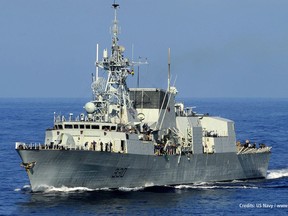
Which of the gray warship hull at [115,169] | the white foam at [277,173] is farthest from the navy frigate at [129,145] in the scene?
the white foam at [277,173]

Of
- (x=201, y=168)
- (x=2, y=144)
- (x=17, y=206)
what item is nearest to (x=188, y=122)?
(x=201, y=168)

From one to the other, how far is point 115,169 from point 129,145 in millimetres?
1916

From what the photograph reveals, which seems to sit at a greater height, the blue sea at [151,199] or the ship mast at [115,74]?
Answer: the ship mast at [115,74]

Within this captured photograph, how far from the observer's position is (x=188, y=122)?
196ft

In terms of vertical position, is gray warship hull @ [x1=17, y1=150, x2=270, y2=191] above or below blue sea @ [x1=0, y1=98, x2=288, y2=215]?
above

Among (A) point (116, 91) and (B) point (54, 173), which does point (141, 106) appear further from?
(B) point (54, 173)

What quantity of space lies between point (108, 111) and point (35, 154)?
8328mm

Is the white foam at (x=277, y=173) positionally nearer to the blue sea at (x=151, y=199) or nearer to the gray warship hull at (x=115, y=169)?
the blue sea at (x=151, y=199)

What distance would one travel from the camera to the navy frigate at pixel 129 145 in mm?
49781

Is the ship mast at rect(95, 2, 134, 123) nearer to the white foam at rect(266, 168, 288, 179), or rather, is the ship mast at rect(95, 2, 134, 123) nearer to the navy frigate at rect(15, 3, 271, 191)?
the navy frigate at rect(15, 3, 271, 191)

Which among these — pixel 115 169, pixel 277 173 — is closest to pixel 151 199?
pixel 115 169

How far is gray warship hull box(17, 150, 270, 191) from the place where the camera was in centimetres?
4928

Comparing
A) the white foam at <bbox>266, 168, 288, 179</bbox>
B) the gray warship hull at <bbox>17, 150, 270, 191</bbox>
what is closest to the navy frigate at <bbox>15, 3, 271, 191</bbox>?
the gray warship hull at <bbox>17, 150, 270, 191</bbox>

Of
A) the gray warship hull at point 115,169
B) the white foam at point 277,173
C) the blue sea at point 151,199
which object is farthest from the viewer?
the white foam at point 277,173
